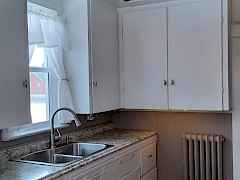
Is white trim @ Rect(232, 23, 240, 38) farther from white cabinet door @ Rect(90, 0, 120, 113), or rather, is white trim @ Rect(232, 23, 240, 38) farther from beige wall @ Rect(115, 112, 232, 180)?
white cabinet door @ Rect(90, 0, 120, 113)

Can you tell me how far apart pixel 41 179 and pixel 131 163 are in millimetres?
1133

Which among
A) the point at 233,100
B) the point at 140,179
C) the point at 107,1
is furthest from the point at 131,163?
the point at 107,1

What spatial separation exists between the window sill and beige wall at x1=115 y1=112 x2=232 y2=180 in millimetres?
974

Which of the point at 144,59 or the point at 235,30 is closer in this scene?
the point at 235,30

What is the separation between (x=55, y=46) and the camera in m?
2.67

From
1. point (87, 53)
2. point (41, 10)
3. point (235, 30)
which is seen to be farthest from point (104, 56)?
point (235, 30)

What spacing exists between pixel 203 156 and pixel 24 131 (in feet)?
5.87

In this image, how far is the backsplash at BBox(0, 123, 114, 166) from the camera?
87.7 inches

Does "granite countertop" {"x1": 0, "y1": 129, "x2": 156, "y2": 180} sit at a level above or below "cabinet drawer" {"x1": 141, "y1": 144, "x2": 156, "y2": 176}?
above

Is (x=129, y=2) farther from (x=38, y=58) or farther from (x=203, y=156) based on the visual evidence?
(x=203, y=156)

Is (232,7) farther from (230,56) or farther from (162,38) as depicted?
(162,38)

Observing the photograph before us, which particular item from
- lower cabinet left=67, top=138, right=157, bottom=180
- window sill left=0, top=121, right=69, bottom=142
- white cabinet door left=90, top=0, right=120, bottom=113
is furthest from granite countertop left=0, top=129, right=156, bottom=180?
white cabinet door left=90, top=0, right=120, bottom=113

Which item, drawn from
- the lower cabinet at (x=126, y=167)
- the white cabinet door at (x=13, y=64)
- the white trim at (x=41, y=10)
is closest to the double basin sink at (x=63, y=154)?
the lower cabinet at (x=126, y=167)

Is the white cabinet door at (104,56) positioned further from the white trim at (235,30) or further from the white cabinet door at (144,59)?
the white trim at (235,30)
